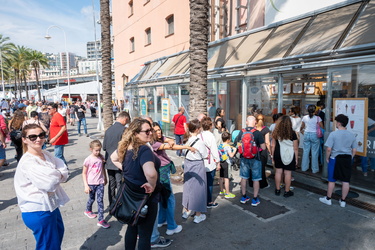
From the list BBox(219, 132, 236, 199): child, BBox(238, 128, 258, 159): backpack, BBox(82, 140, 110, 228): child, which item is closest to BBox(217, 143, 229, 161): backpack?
BBox(219, 132, 236, 199): child

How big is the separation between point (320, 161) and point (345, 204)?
287 cm

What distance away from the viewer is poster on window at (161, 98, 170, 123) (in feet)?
38.2

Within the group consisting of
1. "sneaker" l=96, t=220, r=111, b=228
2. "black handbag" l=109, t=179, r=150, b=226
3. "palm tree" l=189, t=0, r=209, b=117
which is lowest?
"sneaker" l=96, t=220, r=111, b=228

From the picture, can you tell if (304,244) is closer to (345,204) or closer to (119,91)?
(345,204)

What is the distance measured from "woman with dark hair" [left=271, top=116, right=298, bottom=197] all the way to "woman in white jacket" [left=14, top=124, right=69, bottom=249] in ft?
13.9

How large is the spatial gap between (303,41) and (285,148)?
11.7 ft

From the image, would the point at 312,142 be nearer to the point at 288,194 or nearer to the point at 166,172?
the point at 288,194

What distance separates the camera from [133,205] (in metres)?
2.75

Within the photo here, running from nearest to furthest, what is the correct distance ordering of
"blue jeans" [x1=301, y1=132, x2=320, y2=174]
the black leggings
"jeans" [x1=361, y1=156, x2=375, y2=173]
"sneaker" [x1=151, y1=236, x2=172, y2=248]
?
the black leggings, "sneaker" [x1=151, y1=236, x2=172, y2=248], "jeans" [x1=361, y1=156, x2=375, y2=173], "blue jeans" [x1=301, y1=132, x2=320, y2=174]

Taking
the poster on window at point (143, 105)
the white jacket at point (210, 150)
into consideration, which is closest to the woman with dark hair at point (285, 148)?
the white jacket at point (210, 150)

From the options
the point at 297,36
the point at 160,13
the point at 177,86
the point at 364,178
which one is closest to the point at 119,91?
the point at 160,13

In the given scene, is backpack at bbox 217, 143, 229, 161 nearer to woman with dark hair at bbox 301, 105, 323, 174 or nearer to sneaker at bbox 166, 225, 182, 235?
sneaker at bbox 166, 225, 182, 235

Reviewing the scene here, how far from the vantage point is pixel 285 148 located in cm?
529

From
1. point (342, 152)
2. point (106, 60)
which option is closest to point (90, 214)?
point (342, 152)
